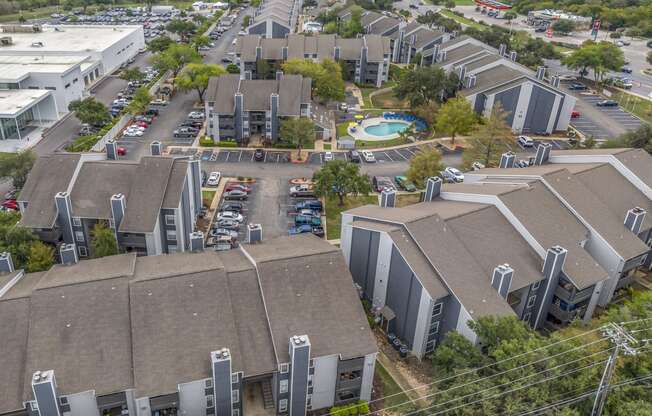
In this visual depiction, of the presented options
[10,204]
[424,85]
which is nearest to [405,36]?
[424,85]

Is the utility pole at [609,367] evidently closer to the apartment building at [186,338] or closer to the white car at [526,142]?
the apartment building at [186,338]

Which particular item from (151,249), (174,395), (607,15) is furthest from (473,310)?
(607,15)

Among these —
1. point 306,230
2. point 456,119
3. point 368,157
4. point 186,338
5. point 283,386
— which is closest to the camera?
point 186,338

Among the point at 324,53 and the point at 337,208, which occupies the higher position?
the point at 324,53

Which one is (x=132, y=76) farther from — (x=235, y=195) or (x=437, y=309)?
(x=437, y=309)

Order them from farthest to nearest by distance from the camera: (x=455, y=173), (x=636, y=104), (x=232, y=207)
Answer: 1. (x=636, y=104)
2. (x=455, y=173)
3. (x=232, y=207)

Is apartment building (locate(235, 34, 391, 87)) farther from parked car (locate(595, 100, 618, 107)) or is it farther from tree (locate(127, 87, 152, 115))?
parked car (locate(595, 100, 618, 107))

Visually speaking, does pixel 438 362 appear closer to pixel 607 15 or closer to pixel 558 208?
pixel 558 208
